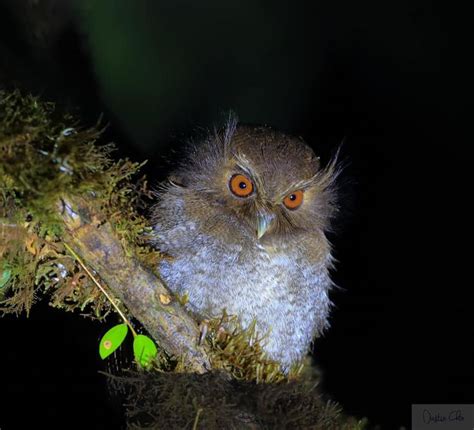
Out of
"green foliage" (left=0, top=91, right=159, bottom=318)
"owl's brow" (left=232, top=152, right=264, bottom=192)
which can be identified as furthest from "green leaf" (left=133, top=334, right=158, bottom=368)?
"owl's brow" (left=232, top=152, right=264, bottom=192)

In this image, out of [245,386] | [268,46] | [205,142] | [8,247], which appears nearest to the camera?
[8,247]

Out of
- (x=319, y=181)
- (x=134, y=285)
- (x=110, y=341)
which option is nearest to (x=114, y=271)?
(x=134, y=285)

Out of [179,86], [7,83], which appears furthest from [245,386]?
[179,86]

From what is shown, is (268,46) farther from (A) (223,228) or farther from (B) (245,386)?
(B) (245,386)

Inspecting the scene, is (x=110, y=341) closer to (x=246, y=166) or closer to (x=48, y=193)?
(x=48, y=193)

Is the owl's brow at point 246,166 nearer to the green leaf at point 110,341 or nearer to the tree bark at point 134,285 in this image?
the tree bark at point 134,285

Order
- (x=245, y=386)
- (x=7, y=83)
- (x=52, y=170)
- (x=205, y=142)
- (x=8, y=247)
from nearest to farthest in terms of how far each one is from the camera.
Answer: (x=52, y=170) → (x=8, y=247) → (x=245, y=386) → (x=7, y=83) → (x=205, y=142)
